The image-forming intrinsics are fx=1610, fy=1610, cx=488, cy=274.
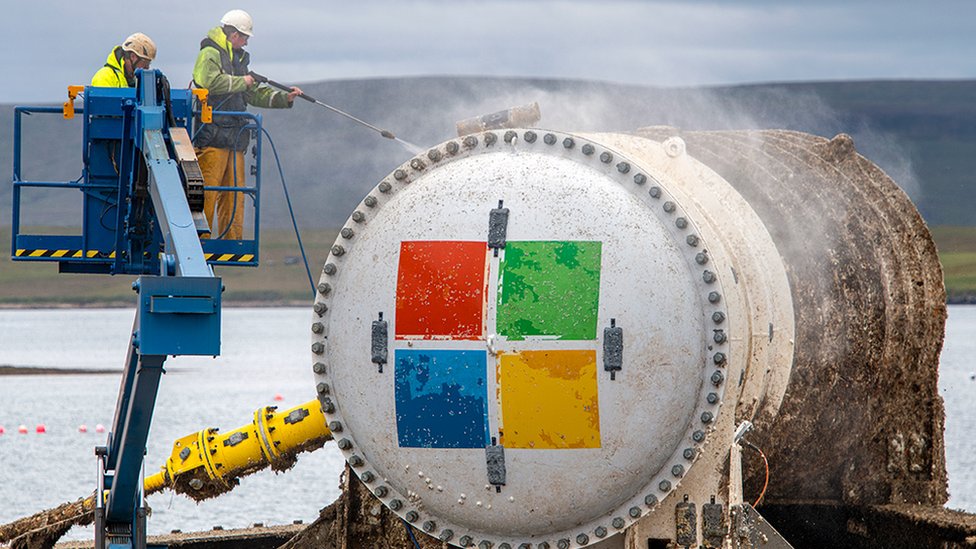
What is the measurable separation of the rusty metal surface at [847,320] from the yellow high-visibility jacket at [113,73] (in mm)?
4598

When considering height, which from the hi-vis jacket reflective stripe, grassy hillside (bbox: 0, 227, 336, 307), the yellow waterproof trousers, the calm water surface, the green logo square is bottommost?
the calm water surface

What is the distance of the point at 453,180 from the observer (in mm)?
8438

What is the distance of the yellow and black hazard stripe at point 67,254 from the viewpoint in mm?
12125

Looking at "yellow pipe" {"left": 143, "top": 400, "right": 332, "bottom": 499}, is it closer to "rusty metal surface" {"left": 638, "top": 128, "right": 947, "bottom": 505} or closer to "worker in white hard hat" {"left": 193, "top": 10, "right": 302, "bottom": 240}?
"worker in white hard hat" {"left": 193, "top": 10, "right": 302, "bottom": 240}

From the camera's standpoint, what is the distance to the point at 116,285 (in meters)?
129

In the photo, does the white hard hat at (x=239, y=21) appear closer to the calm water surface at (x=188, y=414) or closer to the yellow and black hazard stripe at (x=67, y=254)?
the yellow and black hazard stripe at (x=67, y=254)

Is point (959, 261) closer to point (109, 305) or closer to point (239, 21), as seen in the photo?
point (109, 305)

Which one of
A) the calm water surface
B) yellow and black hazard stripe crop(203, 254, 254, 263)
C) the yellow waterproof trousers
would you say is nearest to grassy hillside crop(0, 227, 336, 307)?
the calm water surface

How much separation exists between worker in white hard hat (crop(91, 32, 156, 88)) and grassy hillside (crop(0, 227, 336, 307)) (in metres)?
101

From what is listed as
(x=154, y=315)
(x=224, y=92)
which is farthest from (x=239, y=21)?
(x=154, y=315)

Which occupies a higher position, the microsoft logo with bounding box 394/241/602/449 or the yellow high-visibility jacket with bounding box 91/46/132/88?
the yellow high-visibility jacket with bounding box 91/46/132/88

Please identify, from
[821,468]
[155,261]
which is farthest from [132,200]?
[821,468]

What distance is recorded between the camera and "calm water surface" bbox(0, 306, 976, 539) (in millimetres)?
22812

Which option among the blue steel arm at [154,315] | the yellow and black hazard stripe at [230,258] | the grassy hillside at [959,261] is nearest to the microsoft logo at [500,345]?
the blue steel arm at [154,315]
